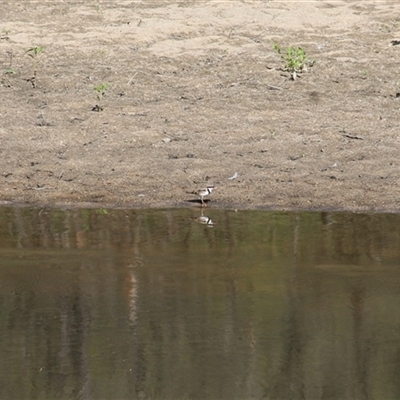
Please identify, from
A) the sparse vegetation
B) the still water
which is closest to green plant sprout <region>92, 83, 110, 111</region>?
the sparse vegetation

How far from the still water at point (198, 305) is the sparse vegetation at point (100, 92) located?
232cm

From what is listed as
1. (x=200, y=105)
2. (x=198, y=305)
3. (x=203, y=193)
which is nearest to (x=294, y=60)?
(x=200, y=105)

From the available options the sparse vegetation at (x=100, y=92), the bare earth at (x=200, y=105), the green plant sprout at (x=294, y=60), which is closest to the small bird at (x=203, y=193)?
the bare earth at (x=200, y=105)

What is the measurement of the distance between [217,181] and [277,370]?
12.2 feet

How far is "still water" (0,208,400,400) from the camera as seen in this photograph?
4.86m

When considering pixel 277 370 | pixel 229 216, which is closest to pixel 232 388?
pixel 277 370

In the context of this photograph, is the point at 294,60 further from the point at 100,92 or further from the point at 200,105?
the point at 100,92

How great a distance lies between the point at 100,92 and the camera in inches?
412

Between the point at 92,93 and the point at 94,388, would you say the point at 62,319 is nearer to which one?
the point at 94,388

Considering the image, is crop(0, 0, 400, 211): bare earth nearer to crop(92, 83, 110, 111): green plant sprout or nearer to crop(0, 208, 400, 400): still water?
crop(92, 83, 110, 111): green plant sprout

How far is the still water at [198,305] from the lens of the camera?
4.86 meters

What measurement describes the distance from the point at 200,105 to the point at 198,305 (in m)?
4.56

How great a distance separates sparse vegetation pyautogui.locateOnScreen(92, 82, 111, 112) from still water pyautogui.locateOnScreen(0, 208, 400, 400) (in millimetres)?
2315

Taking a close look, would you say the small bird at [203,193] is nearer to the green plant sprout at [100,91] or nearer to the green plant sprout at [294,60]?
the green plant sprout at [100,91]
